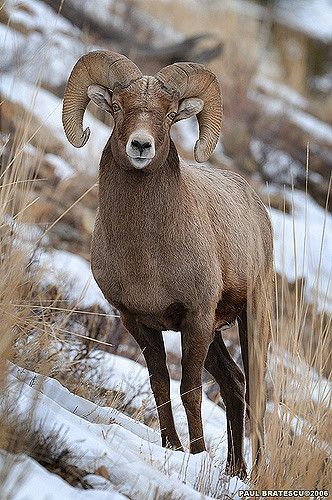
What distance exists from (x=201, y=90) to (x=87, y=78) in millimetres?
628

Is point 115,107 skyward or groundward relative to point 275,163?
skyward

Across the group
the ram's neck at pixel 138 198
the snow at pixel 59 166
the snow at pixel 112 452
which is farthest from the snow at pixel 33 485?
the snow at pixel 59 166

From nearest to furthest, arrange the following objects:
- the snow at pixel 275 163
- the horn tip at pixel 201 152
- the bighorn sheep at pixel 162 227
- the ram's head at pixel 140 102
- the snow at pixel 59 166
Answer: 1. the ram's head at pixel 140 102
2. the bighorn sheep at pixel 162 227
3. the horn tip at pixel 201 152
4. the snow at pixel 59 166
5. the snow at pixel 275 163

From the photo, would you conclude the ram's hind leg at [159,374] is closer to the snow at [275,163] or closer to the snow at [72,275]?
the snow at [72,275]

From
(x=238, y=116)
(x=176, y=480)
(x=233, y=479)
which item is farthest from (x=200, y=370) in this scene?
(x=238, y=116)

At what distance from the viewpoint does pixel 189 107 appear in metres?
5.12

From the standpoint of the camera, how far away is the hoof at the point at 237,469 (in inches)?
198

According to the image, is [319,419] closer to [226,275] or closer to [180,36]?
[226,275]

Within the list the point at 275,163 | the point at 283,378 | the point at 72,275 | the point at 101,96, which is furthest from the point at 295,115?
the point at 283,378

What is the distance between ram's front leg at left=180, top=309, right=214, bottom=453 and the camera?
4883 mm

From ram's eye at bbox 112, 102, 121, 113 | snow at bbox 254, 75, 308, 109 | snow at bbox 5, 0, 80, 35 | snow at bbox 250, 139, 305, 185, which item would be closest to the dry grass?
ram's eye at bbox 112, 102, 121, 113

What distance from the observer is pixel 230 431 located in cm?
573

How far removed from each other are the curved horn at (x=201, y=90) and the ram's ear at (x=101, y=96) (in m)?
0.29

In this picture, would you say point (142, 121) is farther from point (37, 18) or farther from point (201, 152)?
point (37, 18)
